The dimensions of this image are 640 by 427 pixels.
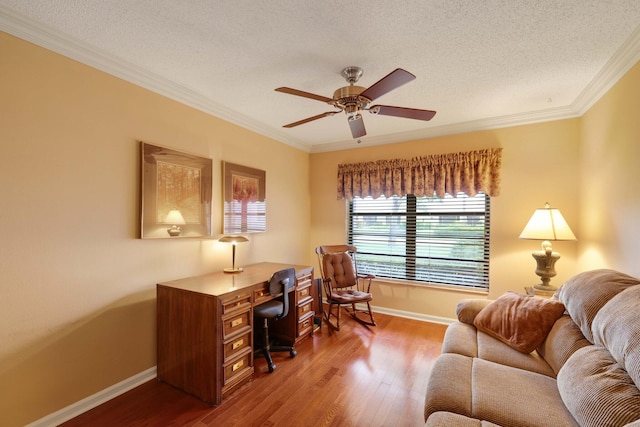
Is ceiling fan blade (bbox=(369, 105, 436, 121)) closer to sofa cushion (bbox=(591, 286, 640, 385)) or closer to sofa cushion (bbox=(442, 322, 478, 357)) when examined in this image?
sofa cushion (bbox=(591, 286, 640, 385))

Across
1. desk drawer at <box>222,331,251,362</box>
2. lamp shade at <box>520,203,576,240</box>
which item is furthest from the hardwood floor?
lamp shade at <box>520,203,576,240</box>

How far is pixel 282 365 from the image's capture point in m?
2.59

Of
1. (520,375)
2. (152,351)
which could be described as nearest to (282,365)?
(152,351)

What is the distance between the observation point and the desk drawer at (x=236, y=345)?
2123 millimetres

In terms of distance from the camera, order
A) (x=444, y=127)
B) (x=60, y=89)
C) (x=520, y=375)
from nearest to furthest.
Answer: (x=520, y=375)
(x=60, y=89)
(x=444, y=127)

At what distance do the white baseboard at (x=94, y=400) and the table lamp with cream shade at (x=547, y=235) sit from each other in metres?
3.68

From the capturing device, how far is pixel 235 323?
2.22m

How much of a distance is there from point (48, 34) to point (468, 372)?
11.0 feet

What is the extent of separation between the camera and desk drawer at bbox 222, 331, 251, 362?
6.97 feet

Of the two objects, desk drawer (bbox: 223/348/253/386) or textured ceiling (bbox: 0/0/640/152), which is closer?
textured ceiling (bbox: 0/0/640/152)

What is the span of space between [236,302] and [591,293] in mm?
2385

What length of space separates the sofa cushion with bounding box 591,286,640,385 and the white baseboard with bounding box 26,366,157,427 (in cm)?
308

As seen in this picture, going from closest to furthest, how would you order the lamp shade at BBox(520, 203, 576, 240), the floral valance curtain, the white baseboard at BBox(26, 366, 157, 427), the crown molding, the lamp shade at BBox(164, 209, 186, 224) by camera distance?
1. the crown molding
2. the white baseboard at BBox(26, 366, 157, 427)
3. the lamp shade at BBox(164, 209, 186, 224)
4. the lamp shade at BBox(520, 203, 576, 240)
5. the floral valance curtain

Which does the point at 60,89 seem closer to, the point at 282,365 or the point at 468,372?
the point at 282,365
